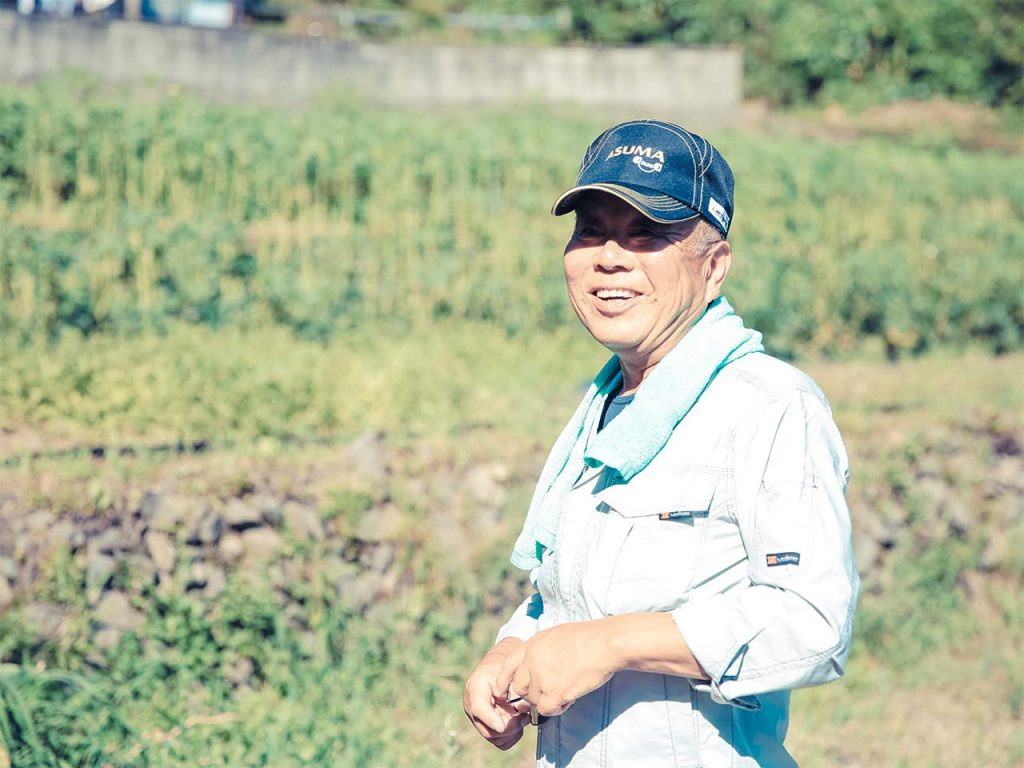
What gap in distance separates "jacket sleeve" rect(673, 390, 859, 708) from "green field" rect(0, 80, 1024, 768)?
65.9 inches

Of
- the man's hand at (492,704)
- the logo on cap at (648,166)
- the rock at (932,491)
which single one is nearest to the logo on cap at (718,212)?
the logo on cap at (648,166)

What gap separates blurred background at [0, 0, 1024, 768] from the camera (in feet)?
14.7

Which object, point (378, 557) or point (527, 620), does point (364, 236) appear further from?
point (527, 620)

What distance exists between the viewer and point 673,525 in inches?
73.8

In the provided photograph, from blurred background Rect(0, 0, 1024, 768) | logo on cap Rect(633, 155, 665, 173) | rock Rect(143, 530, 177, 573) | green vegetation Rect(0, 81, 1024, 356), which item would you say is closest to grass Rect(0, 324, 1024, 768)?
blurred background Rect(0, 0, 1024, 768)

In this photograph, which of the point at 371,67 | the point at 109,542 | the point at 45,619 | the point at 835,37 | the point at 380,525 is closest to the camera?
the point at 45,619

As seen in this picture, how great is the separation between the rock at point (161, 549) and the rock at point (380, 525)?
28.7 inches

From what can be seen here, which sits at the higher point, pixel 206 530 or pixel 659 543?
pixel 659 543

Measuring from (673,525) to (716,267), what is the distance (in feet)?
1.55

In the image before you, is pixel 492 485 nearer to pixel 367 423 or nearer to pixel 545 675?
pixel 367 423

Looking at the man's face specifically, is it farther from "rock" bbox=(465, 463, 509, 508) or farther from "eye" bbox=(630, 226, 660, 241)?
"rock" bbox=(465, 463, 509, 508)

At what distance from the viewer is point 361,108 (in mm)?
12992

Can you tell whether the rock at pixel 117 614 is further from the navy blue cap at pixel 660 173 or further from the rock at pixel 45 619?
the navy blue cap at pixel 660 173

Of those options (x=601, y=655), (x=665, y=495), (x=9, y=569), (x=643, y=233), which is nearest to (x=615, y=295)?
(x=643, y=233)
